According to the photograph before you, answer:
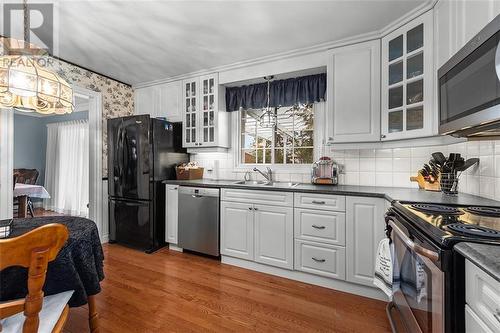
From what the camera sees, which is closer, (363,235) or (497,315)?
(497,315)

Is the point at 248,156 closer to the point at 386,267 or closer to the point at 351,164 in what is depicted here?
the point at 351,164

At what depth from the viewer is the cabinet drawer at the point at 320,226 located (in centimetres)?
208

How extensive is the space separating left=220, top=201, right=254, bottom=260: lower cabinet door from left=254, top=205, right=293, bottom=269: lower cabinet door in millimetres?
82

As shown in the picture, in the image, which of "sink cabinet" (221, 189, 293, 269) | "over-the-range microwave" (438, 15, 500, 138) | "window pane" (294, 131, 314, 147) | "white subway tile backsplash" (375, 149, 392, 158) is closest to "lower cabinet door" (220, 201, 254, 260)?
"sink cabinet" (221, 189, 293, 269)

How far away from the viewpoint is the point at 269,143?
3170 mm

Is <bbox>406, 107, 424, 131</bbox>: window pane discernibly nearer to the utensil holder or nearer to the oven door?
the utensil holder

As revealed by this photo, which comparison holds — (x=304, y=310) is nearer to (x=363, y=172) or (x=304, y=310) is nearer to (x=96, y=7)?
(x=363, y=172)

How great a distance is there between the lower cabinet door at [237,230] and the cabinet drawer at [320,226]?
0.52 meters

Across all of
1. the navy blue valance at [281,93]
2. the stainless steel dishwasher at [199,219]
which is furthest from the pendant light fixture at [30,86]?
the navy blue valance at [281,93]

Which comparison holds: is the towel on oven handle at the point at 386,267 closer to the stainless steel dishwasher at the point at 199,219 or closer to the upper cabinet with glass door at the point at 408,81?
the upper cabinet with glass door at the point at 408,81

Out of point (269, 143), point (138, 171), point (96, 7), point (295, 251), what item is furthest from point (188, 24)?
point (295, 251)

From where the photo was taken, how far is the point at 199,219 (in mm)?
2762

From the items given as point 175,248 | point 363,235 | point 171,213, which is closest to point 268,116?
point 363,235

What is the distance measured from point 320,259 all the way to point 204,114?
2.31 metres
